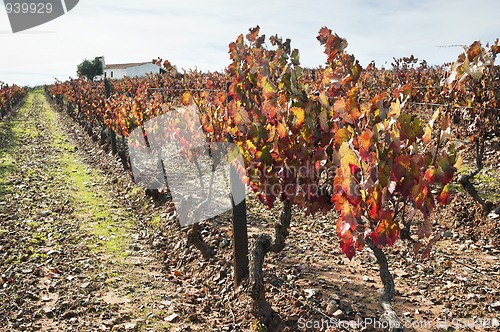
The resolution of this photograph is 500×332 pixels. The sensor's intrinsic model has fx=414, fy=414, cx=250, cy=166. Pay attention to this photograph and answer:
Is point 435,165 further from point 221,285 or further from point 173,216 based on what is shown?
point 173,216

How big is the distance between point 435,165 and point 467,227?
479cm

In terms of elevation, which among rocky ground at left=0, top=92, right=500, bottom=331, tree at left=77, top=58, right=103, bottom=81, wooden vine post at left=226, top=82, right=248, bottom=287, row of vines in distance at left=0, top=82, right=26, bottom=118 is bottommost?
rocky ground at left=0, top=92, right=500, bottom=331

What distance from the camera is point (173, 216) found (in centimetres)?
767

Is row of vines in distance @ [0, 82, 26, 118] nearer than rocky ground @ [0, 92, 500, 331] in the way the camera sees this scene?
No

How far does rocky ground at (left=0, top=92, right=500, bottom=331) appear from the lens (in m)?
4.63

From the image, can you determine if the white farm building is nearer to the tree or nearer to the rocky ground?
the tree

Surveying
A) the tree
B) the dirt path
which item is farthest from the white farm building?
the dirt path

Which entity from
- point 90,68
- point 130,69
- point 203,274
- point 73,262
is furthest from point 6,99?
point 130,69

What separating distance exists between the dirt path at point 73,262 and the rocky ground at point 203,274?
0.7 inches

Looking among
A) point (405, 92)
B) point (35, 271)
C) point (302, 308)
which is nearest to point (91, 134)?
point (35, 271)

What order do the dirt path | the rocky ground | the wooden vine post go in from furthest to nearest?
the wooden vine post, the dirt path, the rocky ground

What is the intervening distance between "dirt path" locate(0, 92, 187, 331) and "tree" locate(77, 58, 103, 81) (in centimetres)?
6426

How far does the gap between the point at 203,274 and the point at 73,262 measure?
208 centimetres

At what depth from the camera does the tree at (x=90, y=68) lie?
230 feet
